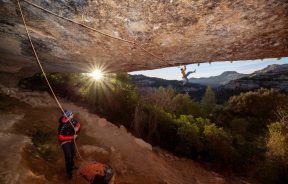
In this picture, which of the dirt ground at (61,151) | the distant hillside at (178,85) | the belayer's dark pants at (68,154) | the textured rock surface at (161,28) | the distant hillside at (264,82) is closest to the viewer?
the textured rock surface at (161,28)

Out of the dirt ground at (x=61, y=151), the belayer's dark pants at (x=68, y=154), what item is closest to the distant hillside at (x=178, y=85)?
the dirt ground at (x=61, y=151)

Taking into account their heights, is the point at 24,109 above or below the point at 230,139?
above

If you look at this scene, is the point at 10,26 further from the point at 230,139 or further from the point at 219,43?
the point at 230,139

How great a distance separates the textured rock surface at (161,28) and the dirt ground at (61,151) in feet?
10.5

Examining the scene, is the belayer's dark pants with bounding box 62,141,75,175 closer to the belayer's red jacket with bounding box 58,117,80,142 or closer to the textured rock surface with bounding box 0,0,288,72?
the belayer's red jacket with bounding box 58,117,80,142

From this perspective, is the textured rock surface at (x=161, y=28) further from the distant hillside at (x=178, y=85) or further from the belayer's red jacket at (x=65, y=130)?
the distant hillside at (x=178, y=85)

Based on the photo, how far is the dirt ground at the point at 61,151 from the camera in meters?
6.08

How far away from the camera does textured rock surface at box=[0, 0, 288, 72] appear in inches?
129

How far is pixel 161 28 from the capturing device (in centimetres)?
391

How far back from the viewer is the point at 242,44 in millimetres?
4254

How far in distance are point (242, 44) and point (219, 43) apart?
0.44 meters

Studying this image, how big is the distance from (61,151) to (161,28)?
5965mm

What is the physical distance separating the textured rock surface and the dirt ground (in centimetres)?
319

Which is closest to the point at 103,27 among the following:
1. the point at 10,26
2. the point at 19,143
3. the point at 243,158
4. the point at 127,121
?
the point at 10,26
